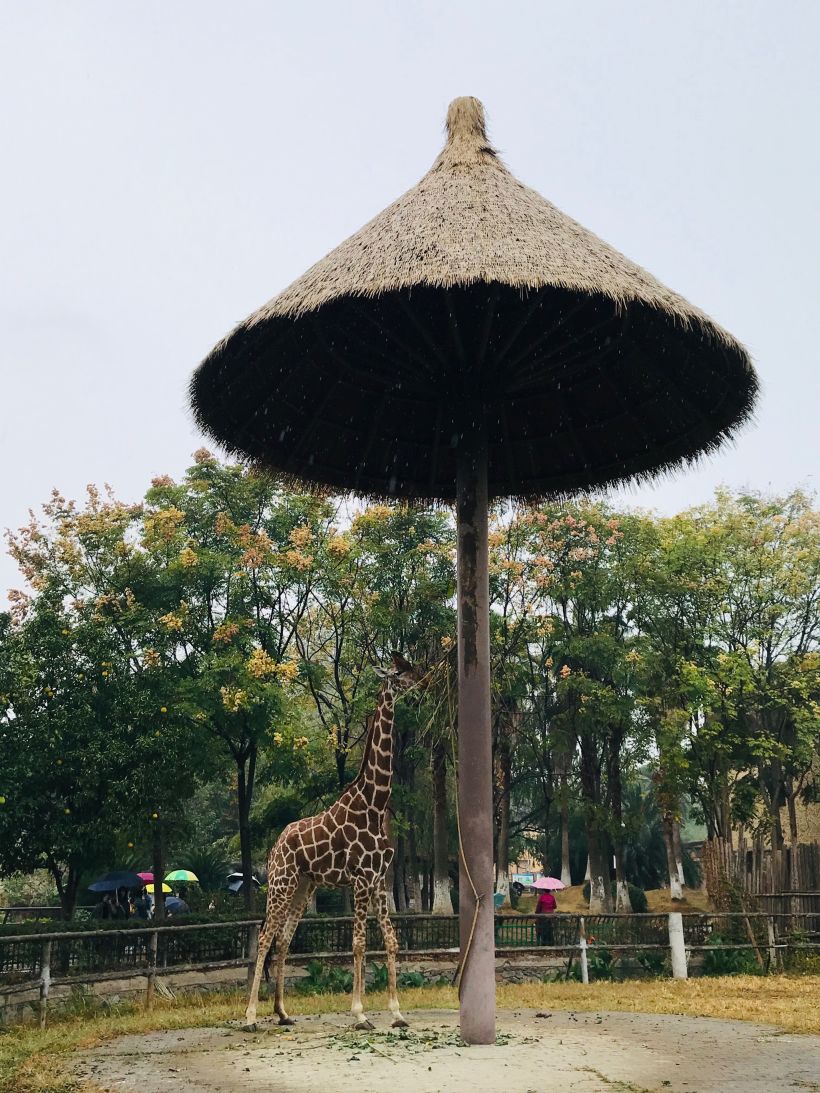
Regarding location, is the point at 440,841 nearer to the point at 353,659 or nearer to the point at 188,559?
the point at 353,659

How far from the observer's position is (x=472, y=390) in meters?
9.88

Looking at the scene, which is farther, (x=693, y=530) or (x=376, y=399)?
(x=693, y=530)

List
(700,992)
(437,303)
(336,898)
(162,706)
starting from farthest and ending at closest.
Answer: (336,898) < (162,706) < (700,992) < (437,303)

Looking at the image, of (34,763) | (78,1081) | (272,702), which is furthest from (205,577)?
(78,1081)

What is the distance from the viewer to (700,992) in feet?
44.1

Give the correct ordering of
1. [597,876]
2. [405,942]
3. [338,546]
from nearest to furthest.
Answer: [405,942] < [338,546] < [597,876]

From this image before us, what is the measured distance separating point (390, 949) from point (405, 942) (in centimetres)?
809

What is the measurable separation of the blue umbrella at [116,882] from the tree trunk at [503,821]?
33.0ft

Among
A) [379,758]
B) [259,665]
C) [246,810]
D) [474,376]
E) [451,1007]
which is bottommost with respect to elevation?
[451,1007]

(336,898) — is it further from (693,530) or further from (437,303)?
(437,303)

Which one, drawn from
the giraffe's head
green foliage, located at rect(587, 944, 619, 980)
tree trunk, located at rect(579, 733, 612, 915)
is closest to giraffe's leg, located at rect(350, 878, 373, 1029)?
the giraffe's head

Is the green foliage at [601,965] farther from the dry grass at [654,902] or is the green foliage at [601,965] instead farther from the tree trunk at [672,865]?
the dry grass at [654,902]

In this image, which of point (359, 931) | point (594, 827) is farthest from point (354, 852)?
point (594, 827)

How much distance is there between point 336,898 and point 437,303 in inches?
1116
